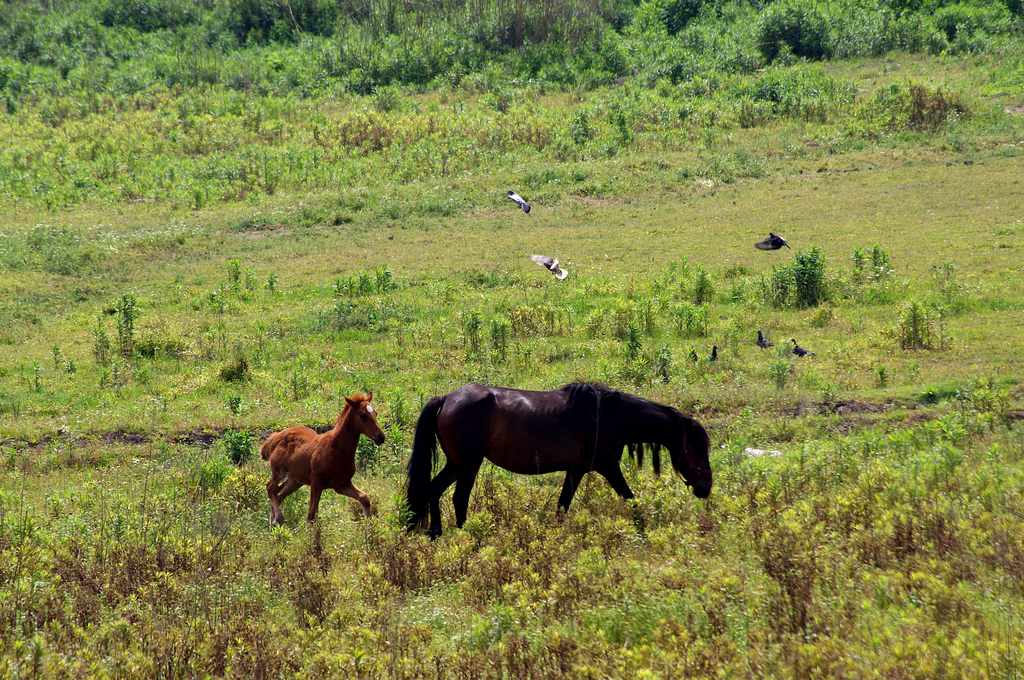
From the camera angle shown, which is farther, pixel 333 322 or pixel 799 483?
pixel 333 322

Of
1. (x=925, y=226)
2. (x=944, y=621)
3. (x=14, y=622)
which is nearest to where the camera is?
(x=944, y=621)

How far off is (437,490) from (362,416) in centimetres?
90

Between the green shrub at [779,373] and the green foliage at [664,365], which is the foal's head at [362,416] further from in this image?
the green shrub at [779,373]

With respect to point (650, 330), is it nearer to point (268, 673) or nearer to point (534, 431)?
point (534, 431)

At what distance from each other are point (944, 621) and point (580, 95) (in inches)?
1361

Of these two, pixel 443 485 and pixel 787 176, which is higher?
pixel 443 485

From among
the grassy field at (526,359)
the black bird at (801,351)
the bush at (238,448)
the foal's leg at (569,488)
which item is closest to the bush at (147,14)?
the grassy field at (526,359)

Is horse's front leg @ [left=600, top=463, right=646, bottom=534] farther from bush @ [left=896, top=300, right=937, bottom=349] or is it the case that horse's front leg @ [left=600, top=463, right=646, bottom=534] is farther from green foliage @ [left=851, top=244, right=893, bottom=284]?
green foliage @ [left=851, top=244, right=893, bottom=284]

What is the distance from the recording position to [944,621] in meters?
6.41

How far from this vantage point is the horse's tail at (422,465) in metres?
9.52

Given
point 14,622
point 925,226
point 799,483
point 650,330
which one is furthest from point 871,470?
point 925,226

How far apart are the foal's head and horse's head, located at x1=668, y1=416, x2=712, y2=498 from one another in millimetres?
2567

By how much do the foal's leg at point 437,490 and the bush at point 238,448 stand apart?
3.58 meters

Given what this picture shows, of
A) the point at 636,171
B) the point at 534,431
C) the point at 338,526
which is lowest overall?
the point at 636,171
